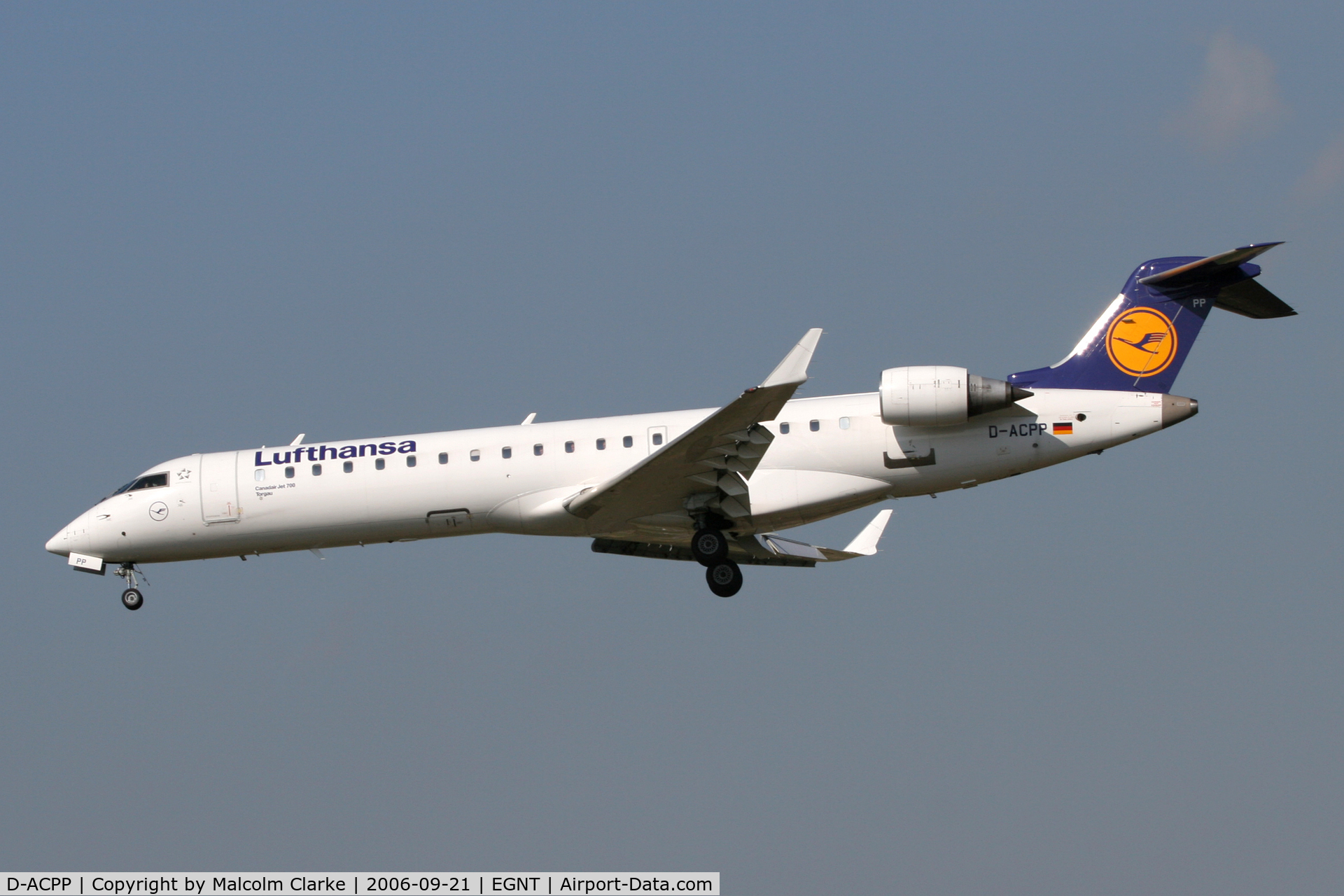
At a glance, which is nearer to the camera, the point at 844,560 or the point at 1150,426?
the point at 1150,426

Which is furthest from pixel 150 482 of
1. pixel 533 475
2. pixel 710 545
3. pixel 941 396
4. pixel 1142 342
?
pixel 1142 342

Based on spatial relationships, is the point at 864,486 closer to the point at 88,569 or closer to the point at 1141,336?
the point at 1141,336

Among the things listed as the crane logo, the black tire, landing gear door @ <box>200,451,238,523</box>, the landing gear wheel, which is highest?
the crane logo

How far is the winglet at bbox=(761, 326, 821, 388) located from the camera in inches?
779

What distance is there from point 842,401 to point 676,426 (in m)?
2.61

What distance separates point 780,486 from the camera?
2273 cm

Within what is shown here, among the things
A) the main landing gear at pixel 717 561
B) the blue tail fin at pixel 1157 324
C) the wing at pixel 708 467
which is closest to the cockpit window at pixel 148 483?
the wing at pixel 708 467

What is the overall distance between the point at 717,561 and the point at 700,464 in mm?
2019

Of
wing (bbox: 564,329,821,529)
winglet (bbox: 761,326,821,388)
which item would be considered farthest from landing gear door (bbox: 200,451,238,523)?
winglet (bbox: 761,326,821,388)

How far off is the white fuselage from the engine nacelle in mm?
414

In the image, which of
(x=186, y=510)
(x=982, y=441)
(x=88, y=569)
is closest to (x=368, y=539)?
(x=186, y=510)

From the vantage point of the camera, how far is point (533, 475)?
23.4m

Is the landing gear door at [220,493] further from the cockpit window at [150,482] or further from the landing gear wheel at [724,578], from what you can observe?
the landing gear wheel at [724,578]

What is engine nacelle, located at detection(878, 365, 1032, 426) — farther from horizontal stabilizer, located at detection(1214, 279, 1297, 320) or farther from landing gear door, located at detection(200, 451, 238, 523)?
landing gear door, located at detection(200, 451, 238, 523)
